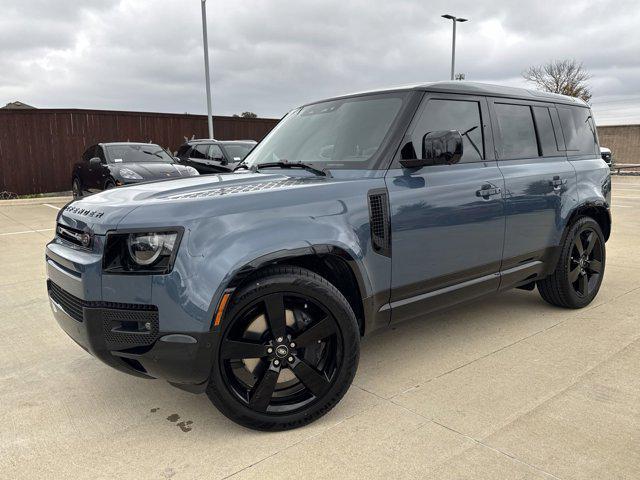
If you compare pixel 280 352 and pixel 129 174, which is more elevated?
pixel 129 174

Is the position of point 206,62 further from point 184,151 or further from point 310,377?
point 310,377

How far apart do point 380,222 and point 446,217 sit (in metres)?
0.54

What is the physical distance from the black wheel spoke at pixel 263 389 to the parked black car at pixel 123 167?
848 cm

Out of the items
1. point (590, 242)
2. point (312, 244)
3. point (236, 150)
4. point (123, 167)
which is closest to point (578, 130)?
point (590, 242)

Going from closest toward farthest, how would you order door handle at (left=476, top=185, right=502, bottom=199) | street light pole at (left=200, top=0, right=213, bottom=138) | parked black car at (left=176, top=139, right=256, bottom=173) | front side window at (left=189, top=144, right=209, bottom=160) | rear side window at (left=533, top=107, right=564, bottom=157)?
1. door handle at (left=476, top=185, right=502, bottom=199)
2. rear side window at (left=533, top=107, right=564, bottom=157)
3. parked black car at (left=176, top=139, right=256, bottom=173)
4. front side window at (left=189, top=144, right=209, bottom=160)
5. street light pole at (left=200, top=0, right=213, bottom=138)

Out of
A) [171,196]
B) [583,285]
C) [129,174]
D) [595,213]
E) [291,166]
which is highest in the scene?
[291,166]

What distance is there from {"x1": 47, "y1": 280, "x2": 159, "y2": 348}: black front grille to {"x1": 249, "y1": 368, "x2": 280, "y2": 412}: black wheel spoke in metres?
0.58

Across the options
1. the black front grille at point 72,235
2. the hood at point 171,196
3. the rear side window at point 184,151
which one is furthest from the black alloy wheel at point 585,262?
the rear side window at point 184,151

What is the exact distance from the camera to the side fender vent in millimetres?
3012

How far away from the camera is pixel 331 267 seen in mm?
3012

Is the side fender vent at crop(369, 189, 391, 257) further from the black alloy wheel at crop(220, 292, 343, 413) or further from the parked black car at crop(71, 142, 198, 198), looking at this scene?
the parked black car at crop(71, 142, 198, 198)

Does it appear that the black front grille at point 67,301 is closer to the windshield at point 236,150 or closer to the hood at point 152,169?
the hood at point 152,169

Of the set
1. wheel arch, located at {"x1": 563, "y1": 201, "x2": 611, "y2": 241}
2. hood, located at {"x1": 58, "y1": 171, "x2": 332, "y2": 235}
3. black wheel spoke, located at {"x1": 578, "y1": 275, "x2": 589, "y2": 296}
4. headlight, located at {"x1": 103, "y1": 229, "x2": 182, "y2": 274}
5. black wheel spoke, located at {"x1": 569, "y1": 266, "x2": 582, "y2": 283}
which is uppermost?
hood, located at {"x1": 58, "y1": 171, "x2": 332, "y2": 235}

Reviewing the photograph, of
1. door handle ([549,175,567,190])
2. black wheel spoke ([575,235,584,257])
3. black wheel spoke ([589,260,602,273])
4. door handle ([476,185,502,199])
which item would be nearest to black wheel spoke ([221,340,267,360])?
door handle ([476,185,502,199])
